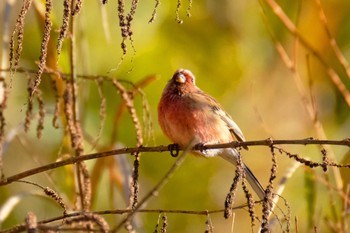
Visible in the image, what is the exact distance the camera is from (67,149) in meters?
A: 3.66

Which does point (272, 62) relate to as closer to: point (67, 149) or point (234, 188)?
point (67, 149)

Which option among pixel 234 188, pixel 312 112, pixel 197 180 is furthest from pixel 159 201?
pixel 234 188

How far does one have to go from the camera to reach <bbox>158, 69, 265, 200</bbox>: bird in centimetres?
371

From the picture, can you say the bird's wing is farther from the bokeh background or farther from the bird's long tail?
the bokeh background

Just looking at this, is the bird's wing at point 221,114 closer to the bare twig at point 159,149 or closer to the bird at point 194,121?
the bird at point 194,121

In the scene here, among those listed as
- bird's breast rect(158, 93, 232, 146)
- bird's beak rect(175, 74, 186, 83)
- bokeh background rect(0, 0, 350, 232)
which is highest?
bokeh background rect(0, 0, 350, 232)

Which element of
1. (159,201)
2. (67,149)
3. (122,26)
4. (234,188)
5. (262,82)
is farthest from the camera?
(262,82)

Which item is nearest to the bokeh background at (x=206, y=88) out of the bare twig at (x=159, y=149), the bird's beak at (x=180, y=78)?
the bird's beak at (x=180, y=78)

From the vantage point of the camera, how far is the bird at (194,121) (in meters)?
3.71

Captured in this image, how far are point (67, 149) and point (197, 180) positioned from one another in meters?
3.37

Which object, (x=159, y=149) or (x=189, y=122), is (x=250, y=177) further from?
(x=159, y=149)

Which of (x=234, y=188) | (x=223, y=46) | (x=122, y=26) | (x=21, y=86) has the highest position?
(x=223, y=46)

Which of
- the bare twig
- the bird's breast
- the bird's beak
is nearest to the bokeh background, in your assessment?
the bird's beak

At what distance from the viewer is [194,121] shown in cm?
377
